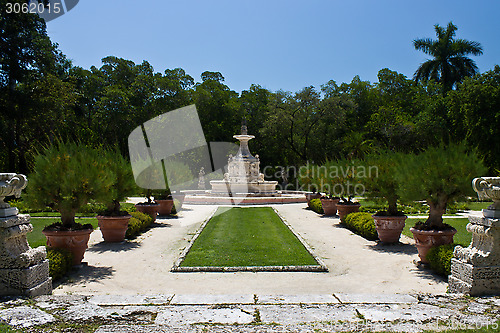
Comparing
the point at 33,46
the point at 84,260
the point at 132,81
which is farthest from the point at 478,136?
the point at 132,81

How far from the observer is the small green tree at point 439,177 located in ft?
25.9

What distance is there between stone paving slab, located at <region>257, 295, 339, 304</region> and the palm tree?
39.9 metres

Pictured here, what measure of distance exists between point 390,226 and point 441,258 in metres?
3.58

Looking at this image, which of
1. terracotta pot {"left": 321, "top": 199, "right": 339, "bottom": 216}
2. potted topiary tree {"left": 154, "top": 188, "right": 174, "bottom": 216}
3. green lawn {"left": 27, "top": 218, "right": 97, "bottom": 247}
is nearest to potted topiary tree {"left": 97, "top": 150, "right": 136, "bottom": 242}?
green lawn {"left": 27, "top": 218, "right": 97, "bottom": 247}

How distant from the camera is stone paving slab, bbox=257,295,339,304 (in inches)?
206

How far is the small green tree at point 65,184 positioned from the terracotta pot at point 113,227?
99.9 inches

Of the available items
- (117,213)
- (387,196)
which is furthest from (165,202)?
(387,196)

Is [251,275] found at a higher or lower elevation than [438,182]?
lower

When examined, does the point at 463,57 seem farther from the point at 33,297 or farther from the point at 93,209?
the point at 33,297

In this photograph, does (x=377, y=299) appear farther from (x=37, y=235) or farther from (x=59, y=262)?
(x=37, y=235)

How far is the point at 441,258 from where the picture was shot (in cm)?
723

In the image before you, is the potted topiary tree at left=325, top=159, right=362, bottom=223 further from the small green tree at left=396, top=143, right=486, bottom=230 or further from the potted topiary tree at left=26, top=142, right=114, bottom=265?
the potted topiary tree at left=26, top=142, right=114, bottom=265

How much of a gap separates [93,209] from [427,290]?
16583 mm

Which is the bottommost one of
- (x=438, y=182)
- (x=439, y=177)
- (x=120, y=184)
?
(x=120, y=184)
